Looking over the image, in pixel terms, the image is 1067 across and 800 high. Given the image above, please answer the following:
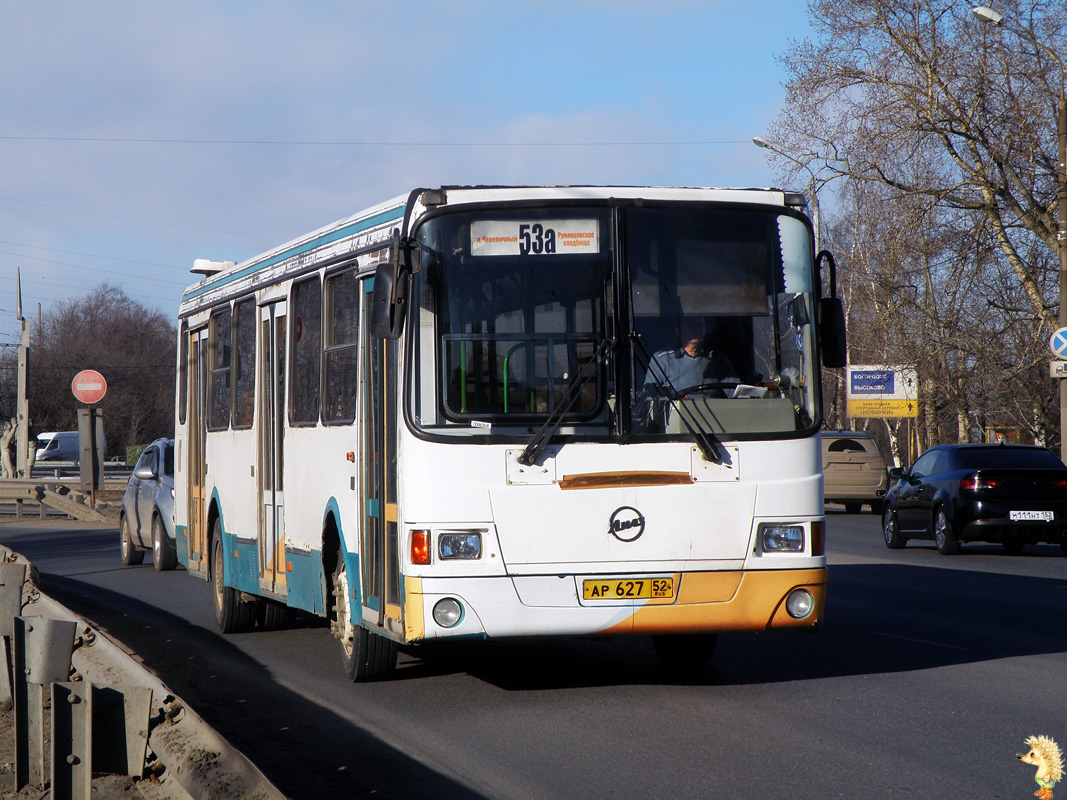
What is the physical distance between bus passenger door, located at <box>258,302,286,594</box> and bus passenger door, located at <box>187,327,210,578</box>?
2.13 metres

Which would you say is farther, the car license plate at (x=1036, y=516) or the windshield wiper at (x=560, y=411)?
the car license plate at (x=1036, y=516)

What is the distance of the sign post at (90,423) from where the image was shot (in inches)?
1077

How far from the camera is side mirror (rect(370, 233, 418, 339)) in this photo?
7648mm

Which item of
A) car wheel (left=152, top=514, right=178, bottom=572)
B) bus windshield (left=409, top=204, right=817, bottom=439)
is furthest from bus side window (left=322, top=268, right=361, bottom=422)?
car wheel (left=152, top=514, right=178, bottom=572)

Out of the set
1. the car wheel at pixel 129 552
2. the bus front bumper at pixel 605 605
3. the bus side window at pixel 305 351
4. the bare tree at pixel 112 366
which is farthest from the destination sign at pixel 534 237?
the bare tree at pixel 112 366

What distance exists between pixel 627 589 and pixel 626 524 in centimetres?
36

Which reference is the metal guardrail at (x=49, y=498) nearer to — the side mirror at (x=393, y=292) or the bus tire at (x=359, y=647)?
the bus tire at (x=359, y=647)

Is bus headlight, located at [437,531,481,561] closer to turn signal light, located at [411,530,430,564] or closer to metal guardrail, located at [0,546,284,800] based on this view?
turn signal light, located at [411,530,430,564]

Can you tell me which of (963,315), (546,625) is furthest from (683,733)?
(963,315)

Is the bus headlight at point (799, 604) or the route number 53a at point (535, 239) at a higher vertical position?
the route number 53a at point (535, 239)

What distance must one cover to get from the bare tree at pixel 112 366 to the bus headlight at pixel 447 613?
269ft

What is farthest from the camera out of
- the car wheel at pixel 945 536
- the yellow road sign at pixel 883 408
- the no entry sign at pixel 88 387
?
the yellow road sign at pixel 883 408

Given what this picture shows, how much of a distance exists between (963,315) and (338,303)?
100 ft

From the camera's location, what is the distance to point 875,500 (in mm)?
34250
